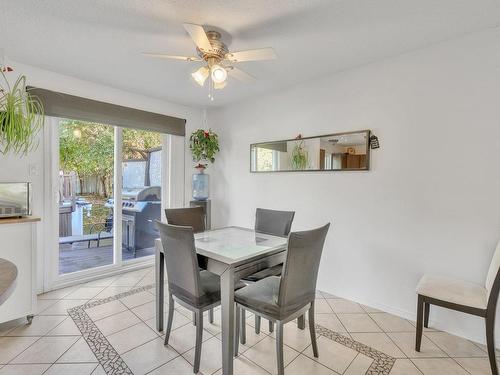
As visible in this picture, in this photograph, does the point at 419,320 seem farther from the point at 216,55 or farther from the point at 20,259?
the point at 20,259

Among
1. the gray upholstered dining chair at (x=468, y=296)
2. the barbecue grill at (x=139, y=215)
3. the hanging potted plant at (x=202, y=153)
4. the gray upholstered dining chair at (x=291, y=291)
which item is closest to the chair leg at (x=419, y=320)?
the gray upholstered dining chair at (x=468, y=296)

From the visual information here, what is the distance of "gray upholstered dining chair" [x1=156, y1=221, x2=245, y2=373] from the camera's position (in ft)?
5.55

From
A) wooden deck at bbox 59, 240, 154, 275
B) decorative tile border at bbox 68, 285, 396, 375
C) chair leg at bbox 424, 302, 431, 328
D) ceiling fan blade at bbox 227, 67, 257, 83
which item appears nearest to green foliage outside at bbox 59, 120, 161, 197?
wooden deck at bbox 59, 240, 154, 275

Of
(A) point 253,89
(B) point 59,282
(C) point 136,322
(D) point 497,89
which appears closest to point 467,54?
(D) point 497,89

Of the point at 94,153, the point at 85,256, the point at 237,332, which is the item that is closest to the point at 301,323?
the point at 237,332

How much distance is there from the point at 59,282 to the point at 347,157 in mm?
3481

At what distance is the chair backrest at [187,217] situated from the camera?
2.64 metres

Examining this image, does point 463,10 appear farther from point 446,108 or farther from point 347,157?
point 347,157

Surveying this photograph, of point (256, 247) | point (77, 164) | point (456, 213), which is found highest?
point (77, 164)

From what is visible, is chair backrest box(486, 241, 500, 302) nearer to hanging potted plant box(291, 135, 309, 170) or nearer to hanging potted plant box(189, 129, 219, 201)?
hanging potted plant box(291, 135, 309, 170)

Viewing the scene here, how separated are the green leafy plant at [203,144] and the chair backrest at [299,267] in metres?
2.58

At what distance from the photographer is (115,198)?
343 cm

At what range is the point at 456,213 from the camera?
214 cm

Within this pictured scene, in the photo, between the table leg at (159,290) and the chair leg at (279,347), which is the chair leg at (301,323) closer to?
the chair leg at (279,347)
